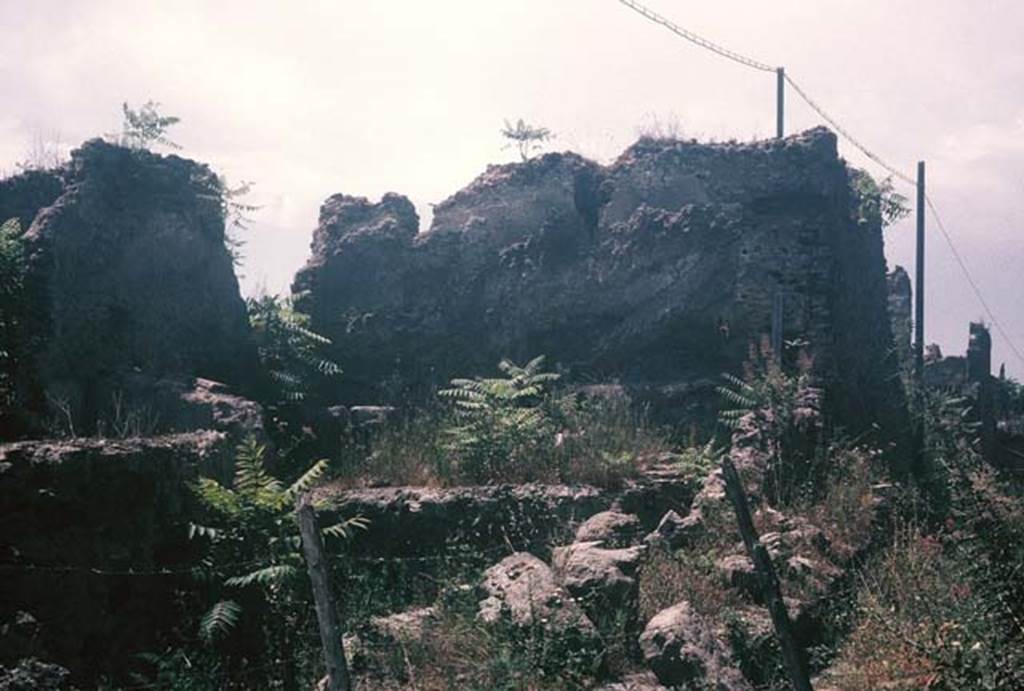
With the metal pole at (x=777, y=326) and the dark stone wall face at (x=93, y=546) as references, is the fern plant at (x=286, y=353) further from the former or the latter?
the metal pole at (x=777, y=326)

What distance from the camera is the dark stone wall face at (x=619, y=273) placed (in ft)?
50.5

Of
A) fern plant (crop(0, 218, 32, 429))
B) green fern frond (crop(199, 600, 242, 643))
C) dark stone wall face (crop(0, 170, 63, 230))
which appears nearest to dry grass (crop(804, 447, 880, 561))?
green fern frond (crop(199, 600, 242, 643))

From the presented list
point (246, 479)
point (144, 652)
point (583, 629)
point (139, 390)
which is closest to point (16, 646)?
point (144, 652)

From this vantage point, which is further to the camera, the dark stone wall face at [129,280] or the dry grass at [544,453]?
the dark stone wall face at [129,280]

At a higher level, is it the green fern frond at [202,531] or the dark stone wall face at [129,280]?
the dark stone wall face at [129,280]

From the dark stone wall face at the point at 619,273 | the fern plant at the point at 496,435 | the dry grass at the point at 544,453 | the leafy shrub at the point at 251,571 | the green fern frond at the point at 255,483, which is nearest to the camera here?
the leafy shrub at the point at 251,571

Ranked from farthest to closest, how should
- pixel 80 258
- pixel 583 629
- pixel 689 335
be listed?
pixel 689 335
pixel 80 258
pixel 583 629

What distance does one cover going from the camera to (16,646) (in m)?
6.75

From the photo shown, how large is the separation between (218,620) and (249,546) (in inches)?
44.1

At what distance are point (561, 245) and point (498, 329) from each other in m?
2.06

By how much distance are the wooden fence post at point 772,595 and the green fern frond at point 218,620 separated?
4.42 meters

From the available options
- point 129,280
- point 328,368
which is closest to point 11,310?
point 129,280

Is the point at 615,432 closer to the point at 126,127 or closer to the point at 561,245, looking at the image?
the point at 561,245

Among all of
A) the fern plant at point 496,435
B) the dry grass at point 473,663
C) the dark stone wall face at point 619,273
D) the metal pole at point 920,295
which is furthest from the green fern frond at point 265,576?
the metal pole at point 920,295
